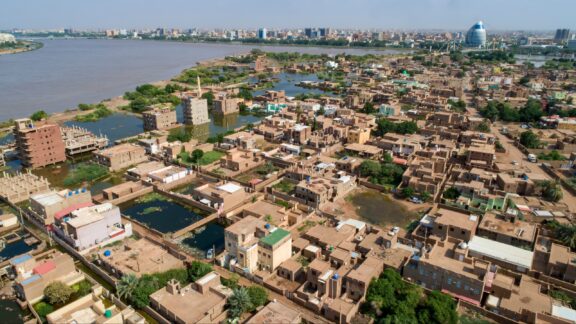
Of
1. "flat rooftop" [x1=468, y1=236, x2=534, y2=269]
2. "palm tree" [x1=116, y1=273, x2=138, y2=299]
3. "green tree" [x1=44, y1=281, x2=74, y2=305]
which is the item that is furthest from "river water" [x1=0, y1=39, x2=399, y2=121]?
"flat rooftop" [x1=468, y1=236, x2=534, y2=269]

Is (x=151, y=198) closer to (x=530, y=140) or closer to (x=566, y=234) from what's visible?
(x=566, y=234)

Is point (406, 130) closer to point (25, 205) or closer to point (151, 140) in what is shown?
point (151, 140)

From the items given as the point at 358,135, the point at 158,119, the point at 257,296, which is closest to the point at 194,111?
the point at 158,119

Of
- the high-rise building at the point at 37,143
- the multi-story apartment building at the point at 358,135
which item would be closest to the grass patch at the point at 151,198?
the high-rise building at the point at 37,143

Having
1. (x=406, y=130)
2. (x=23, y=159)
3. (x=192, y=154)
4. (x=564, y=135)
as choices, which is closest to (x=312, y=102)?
(x=406, y=130)

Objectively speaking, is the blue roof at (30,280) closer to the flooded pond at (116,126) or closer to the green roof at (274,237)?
the green roof at (274,237)
